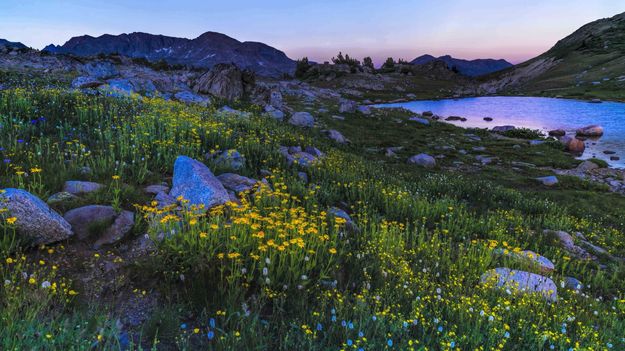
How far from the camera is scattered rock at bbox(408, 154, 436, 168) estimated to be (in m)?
18.9

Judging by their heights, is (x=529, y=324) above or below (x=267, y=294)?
below

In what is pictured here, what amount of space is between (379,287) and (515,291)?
209cm

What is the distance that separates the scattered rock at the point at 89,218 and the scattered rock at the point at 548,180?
59.6 ft

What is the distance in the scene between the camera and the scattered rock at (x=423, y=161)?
18.9 m

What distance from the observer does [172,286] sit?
4.53m

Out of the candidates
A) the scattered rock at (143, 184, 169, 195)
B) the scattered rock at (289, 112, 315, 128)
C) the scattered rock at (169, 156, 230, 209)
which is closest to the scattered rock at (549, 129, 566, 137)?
the scattered rock at (289, 112, 315, 128)

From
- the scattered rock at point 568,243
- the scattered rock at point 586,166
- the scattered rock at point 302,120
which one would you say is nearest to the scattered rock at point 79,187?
the scattered rock at point 568,243

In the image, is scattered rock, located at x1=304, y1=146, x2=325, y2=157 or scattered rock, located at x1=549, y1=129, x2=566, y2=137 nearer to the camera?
scattered rock, located at x1=304, y1=146, x2=325, y2=157

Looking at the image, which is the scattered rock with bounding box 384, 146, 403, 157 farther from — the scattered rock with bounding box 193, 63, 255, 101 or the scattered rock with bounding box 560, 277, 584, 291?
the scattered rock with bounding box 560, 277, 584, 291

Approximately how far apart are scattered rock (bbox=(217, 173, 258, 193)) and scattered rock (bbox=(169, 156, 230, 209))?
1.03 meters

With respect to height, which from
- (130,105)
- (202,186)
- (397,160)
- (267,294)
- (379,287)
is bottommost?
(397,160)

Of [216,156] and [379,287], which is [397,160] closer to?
[216,156]

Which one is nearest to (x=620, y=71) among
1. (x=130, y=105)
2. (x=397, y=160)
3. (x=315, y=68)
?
(x=315, y=68)

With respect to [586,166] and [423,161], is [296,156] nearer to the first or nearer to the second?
[423,161]
